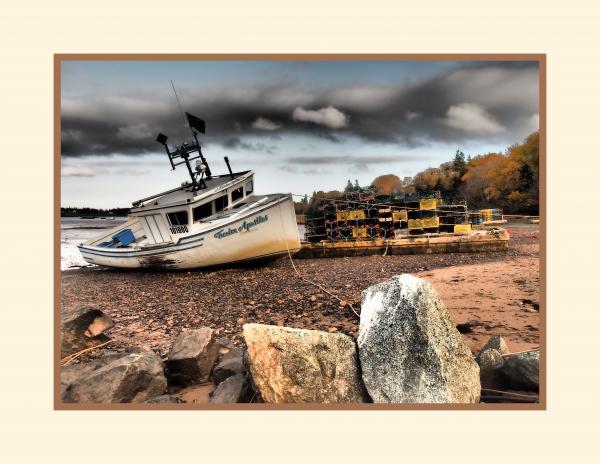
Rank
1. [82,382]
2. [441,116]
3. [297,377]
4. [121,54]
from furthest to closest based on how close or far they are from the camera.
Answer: [441,116] → [121,54] → [82,382] → [297,377]

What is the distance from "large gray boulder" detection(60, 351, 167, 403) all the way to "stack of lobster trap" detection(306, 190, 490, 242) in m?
6.77

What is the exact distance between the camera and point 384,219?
33.3 feet

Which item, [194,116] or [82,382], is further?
[194,116]

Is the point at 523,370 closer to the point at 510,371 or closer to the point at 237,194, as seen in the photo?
the point at 510,371

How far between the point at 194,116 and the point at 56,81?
1396 mm

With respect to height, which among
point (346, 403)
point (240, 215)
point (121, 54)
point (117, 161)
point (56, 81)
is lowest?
point (346, 403)

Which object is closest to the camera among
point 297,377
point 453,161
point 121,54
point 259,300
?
point 297,377

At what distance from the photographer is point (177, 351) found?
3488mm

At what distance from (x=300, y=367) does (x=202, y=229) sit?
5.08 meters

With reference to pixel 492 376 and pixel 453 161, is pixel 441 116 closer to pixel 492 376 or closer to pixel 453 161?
pixel 453 161

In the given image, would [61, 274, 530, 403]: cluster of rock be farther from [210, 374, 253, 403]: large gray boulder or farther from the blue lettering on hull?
the blue lettering on hull

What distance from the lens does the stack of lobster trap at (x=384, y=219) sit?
32.1 feet

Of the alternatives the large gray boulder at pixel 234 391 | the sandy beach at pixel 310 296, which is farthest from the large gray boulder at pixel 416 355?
the large gray boulder at pixel 234 391

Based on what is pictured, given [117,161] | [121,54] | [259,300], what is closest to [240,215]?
[259,300]
